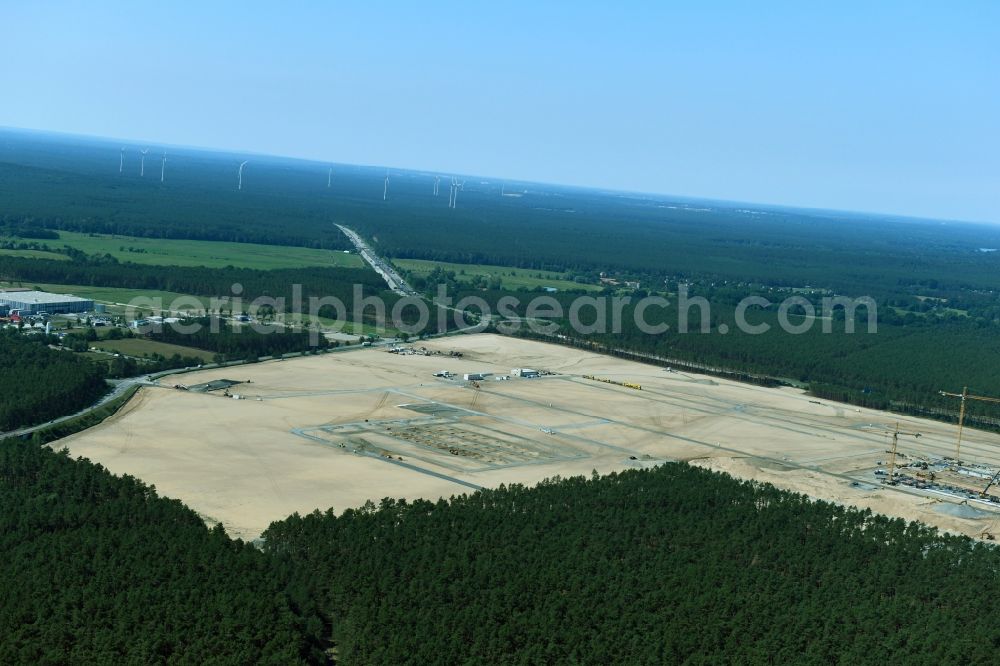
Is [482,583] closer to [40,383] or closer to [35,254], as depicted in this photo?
[40,383]

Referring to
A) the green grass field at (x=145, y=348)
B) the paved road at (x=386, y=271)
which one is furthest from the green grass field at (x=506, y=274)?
the green grass field at (x=145, y=348)

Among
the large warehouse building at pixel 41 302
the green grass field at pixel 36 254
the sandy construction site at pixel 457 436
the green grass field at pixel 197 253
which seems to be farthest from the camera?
the green grass field at pixel 197 253

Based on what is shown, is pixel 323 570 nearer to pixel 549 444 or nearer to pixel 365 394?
pixel 549 444

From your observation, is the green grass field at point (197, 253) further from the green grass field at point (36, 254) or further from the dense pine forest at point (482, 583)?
the dense pine forest at point (482, 583)

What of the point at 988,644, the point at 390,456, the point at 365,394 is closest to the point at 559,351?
the point at 365,394

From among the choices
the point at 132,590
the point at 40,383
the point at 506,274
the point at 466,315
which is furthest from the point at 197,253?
the point at 132,590

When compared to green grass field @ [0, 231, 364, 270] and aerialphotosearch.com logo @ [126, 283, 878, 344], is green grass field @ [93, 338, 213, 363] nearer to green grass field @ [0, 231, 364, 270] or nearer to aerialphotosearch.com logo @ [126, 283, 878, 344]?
aerialphotosearch.com logo @ [126, 283, 878, 344]
